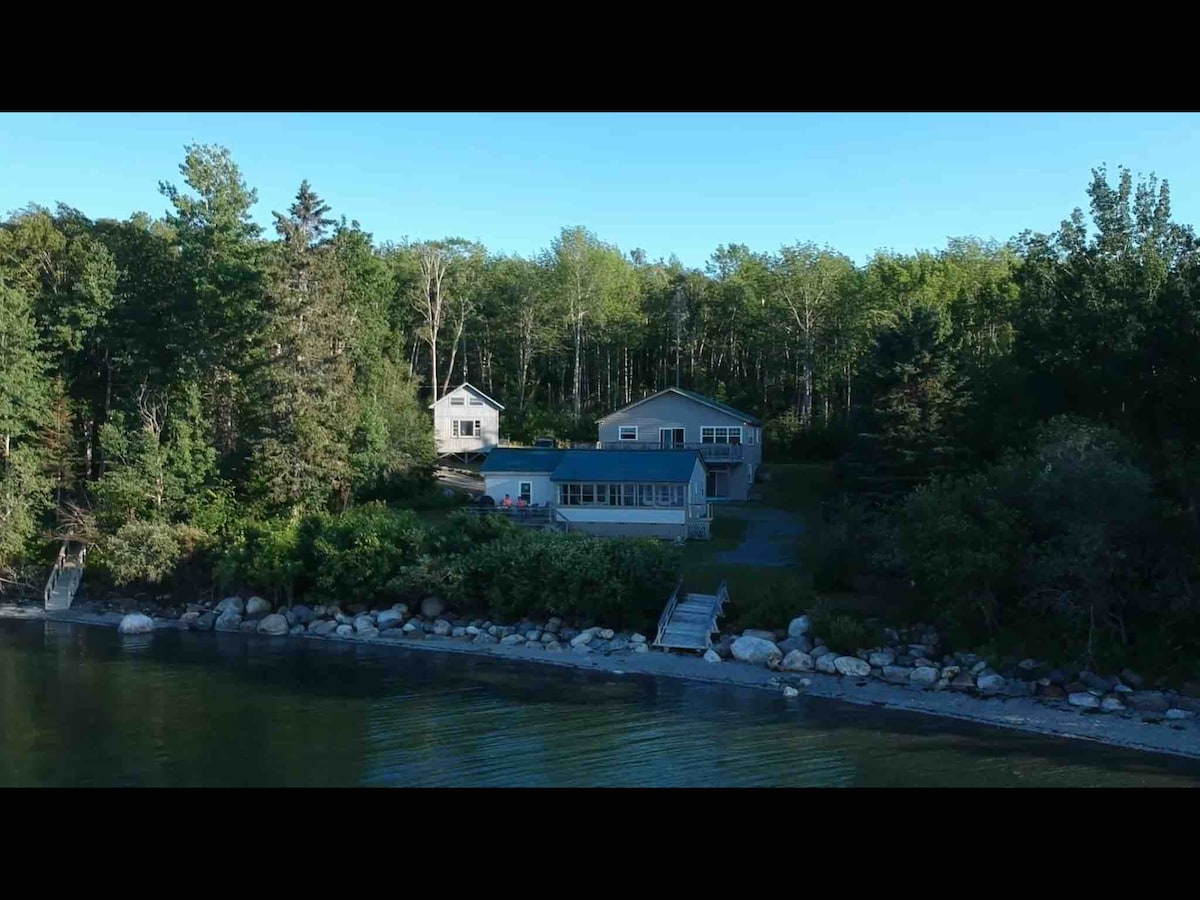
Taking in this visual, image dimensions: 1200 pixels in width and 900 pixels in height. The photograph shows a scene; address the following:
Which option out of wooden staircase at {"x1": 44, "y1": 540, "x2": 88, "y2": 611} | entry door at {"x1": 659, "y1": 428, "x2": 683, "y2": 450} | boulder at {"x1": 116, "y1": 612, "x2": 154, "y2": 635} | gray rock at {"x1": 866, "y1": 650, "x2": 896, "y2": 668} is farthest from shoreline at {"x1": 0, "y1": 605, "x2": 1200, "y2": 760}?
entry door at {"x1": 659, "y1": 428, "x2": 683, "y2": 450}

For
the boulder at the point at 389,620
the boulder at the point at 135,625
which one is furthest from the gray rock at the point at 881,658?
the boulder at the point at 135,625

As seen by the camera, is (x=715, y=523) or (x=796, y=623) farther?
(x=715, y=523)

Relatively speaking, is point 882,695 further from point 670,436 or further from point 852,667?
point 670,436

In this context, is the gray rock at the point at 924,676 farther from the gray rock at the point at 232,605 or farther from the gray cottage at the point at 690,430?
the gray rock at the point at 232,605
